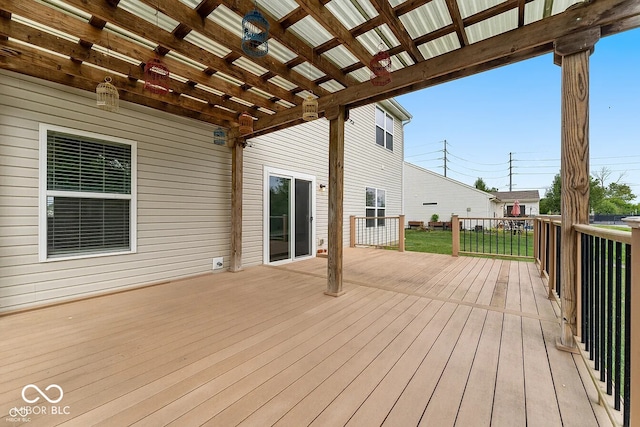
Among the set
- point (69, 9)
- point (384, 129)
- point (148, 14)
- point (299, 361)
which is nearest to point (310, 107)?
point (148, 14)

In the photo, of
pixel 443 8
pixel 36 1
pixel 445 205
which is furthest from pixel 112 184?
pixel 445 205

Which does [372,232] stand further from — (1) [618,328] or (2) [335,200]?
(1) [618,328]

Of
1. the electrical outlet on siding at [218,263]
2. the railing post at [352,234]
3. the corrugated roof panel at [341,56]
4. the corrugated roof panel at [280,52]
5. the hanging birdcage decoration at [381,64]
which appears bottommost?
the electrical outlet on siding at [218,263]

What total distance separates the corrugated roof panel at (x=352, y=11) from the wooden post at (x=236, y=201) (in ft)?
10.0

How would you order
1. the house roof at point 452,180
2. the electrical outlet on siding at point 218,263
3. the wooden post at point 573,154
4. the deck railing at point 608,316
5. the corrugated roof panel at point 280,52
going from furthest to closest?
the house roof at point 452,180
the electrical outlet on siding at point 218,263
the corrugated roof panel at point 280,52
the wooden post at point 573,154
the deck railing at point 608,316

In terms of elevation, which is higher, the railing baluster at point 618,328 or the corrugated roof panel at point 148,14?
the corrugated roof panel at point 148,14

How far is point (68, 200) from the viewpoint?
330 cm

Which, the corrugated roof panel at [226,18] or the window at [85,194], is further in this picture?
the window at [85,194]

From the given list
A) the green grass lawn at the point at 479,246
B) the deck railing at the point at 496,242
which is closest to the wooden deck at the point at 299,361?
the deck railing at the point at 496,242

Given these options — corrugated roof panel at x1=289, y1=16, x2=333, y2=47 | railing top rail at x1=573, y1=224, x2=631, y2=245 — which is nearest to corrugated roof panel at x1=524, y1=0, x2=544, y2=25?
corrugated roof panel at x1=289, y1=16, x2=333, y2=47

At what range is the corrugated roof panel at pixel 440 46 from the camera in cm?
261

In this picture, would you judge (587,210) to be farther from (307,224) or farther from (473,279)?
(307,224)

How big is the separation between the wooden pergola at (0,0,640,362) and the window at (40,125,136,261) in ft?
2.50

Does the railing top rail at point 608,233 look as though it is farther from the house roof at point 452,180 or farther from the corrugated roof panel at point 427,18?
the house roof at point 452,180
